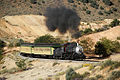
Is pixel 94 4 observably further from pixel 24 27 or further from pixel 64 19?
pixel 64 19

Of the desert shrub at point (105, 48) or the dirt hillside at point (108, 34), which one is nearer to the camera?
the desert shrub at point (105, 48)

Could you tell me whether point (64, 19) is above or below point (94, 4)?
above

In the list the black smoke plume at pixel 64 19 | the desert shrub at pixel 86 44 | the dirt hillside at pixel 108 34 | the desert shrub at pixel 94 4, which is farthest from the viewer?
the desert shrub at pixel 94 4

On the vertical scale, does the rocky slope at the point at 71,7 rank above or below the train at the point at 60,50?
below

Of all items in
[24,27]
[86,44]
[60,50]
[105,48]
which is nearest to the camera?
[60,50]

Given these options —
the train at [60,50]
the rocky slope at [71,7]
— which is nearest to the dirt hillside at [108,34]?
the train at [60,50]

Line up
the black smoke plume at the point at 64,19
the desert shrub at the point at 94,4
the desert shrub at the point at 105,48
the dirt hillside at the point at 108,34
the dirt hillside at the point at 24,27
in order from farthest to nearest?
1. the desert shrub at the point at 94,4
2. the dirt hillside at the point at 24,27
3. the dirt hillside at the point at 108,34
4. the black smoke plume at the point at 64,19
5. the desert shrub at the point at 105,48

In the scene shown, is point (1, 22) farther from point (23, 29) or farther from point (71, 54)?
point (71, 54)

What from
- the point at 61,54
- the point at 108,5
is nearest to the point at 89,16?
the point at 108,5

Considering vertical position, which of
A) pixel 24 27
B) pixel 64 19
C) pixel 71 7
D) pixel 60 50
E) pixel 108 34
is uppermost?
pixel 60 50

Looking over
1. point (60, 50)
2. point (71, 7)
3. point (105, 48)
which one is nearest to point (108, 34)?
point (105, 48)

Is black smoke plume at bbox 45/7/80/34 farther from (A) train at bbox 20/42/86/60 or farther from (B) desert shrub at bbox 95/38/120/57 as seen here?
(A) train at bbox 20/42/86/60

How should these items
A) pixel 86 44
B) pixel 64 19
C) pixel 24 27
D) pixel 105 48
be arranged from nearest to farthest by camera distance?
pixel 105 48 → pixel 86 44 → pixel 64 19 → pixel 24 27

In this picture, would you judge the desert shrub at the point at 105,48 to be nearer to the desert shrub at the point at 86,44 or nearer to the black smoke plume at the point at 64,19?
the desert shrub at the point at 86,44
